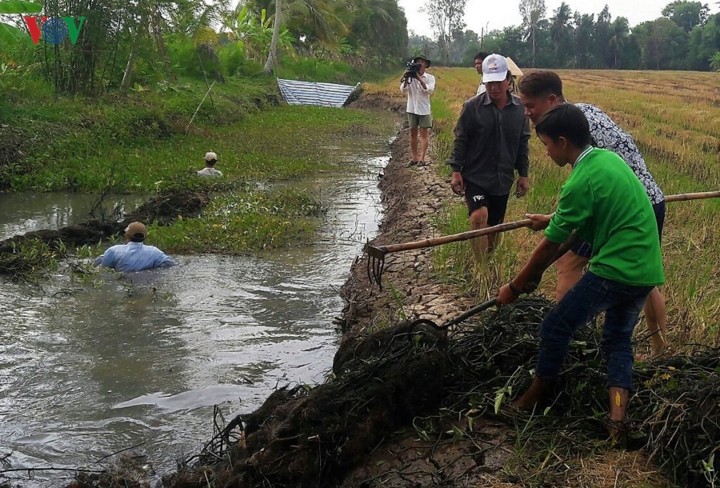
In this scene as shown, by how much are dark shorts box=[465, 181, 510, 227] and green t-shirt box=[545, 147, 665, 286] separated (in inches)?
102

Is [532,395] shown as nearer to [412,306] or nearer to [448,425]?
[448,425]

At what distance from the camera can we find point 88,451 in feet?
13.6

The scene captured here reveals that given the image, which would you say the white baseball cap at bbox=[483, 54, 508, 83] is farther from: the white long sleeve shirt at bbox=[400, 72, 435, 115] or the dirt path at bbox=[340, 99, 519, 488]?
the white long sleeve shirt at bbox=[400, 72, 435, 115]

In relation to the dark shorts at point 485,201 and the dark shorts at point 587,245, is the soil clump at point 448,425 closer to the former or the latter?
the dark shorts at point 587,245

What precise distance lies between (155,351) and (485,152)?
2.86 meters

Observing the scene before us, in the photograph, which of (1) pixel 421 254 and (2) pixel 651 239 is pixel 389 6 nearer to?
(1) pixel 421 254

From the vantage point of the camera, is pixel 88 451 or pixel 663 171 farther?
pixel 663 171

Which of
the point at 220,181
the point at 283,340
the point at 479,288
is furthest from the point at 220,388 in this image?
the point at 220,181

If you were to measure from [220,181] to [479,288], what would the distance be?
6.70 m

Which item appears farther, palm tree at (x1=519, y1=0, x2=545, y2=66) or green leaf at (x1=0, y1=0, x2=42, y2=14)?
palm tree at (x1=519, y1=0, x2=545, y2=66)

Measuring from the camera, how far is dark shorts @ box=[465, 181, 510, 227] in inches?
231

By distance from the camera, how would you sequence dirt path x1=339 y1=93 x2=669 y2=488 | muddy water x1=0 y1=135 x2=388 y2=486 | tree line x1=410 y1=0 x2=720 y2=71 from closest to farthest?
dirt path x1=339 y1=93 x2=669 y2=488 < muddy water x1=0 y1=135 x2=388 y2=486 < tree line x1=410 y1=0 x2=720 y2=71

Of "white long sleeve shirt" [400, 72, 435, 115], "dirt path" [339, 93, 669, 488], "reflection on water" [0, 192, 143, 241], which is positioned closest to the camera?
"dirt path" [339, 93, 669, 488]

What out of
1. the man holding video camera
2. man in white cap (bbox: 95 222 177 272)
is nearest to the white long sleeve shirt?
the man holding video camera
